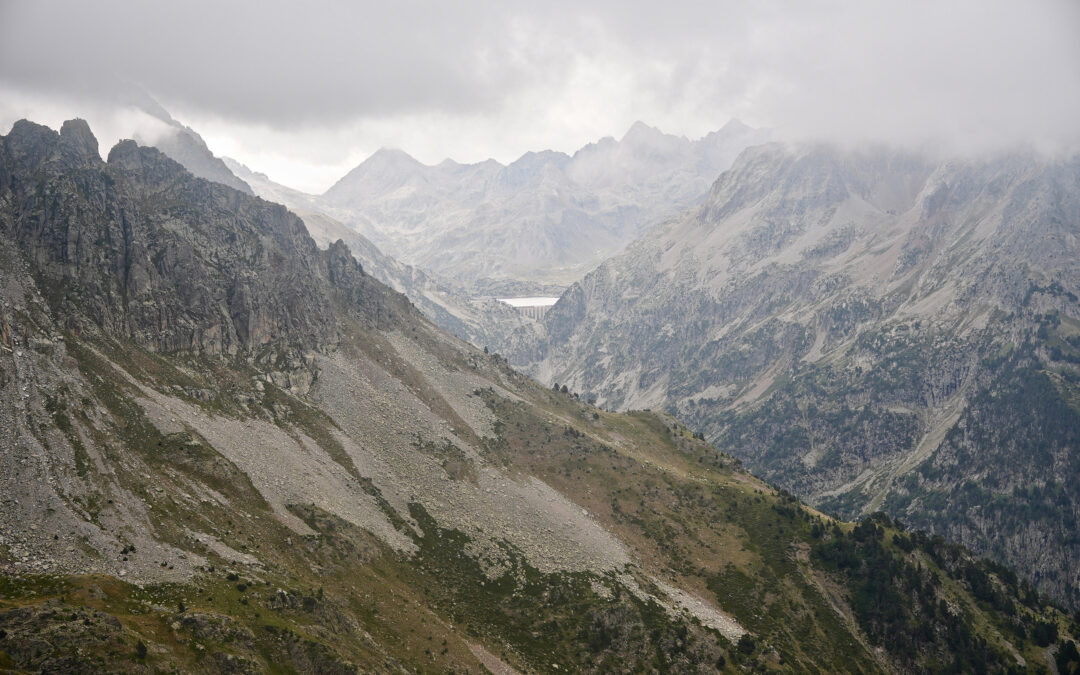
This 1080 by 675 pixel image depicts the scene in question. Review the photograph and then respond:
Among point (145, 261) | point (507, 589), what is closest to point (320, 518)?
point (507, 589)

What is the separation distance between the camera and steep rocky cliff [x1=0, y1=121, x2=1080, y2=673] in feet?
261

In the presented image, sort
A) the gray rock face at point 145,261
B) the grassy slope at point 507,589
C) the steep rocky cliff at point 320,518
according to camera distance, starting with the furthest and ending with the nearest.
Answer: the gray rock face at point 145,261
the steep rocky cliff at point 320,518
the grassy slope at point 507,589

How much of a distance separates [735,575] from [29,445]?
135 m

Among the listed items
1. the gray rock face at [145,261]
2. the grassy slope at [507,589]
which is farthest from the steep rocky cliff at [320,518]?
the gray rock face at [145,261]

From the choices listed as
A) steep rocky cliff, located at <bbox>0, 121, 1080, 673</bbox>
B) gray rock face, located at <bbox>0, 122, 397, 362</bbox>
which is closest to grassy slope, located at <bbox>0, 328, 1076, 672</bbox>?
steep rocky cliff, located at <bbox>0, 121, 1080, 673</bbox>

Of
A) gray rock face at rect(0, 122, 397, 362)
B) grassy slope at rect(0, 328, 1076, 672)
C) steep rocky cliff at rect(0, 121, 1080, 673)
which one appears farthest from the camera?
gray rock face at rect(0, 122, 397, 362)

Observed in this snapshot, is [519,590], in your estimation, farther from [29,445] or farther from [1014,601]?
[1014,601]

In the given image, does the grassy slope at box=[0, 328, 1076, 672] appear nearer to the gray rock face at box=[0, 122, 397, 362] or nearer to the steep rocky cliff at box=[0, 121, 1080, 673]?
the steep rocky cliff at box=[0, 121, 1080, 673]

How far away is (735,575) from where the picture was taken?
14762cm

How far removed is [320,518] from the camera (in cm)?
11400

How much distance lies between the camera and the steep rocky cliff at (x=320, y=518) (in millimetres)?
79688

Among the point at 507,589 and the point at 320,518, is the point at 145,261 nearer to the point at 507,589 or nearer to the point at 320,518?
the point at 320,518

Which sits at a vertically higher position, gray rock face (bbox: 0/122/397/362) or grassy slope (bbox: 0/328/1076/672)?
gray rock face (bbox: 0/122/397/362)

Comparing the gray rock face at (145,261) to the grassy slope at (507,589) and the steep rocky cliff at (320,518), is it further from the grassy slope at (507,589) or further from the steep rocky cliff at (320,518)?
the grassy slope at (507,589)
